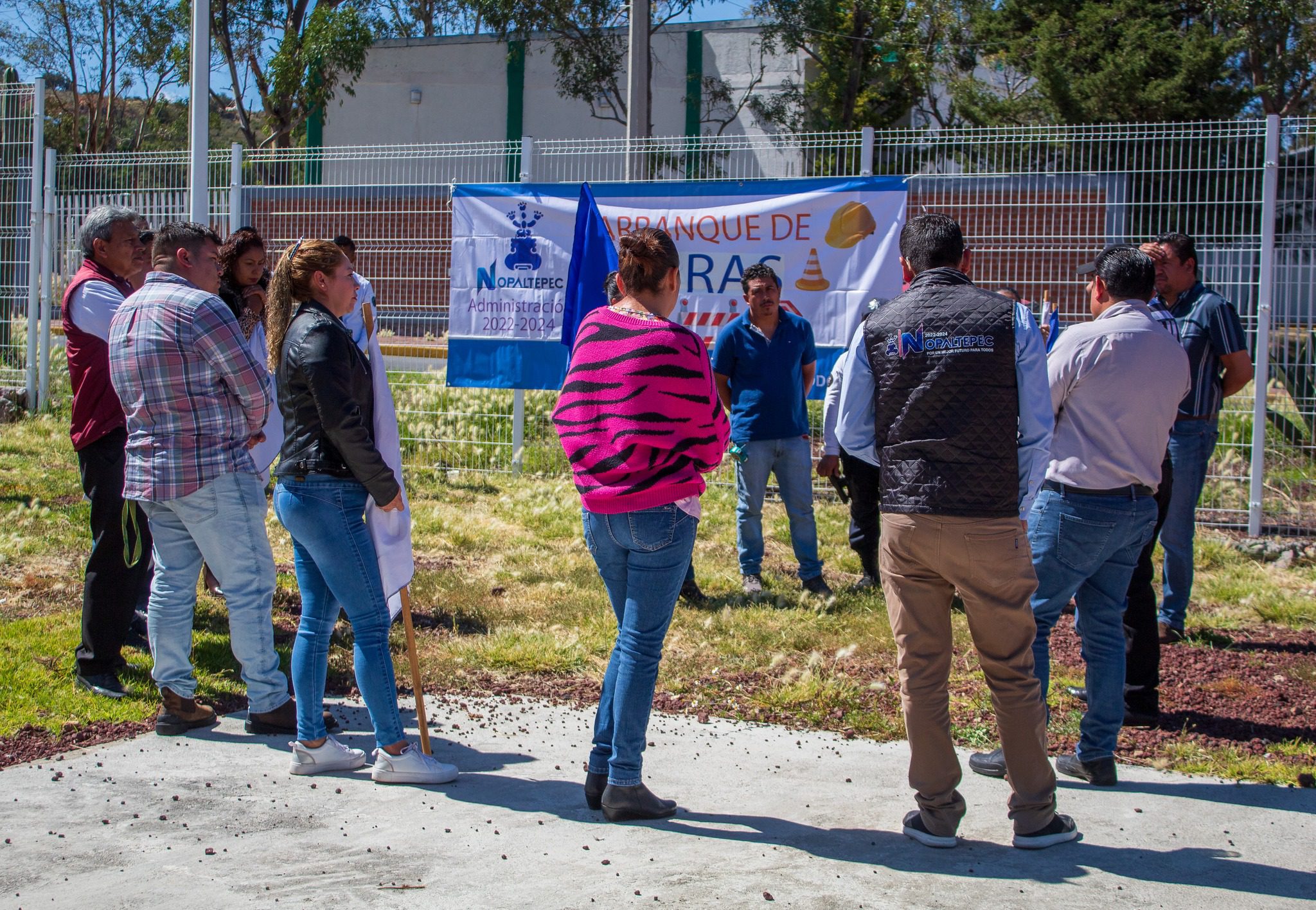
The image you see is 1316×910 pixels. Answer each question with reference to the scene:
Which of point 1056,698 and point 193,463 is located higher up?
point 193,463

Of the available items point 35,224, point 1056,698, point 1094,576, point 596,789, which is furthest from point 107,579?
point 35,224

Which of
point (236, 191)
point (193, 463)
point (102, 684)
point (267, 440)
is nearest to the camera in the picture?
point (193, 463)

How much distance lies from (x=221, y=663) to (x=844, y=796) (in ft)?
10.8

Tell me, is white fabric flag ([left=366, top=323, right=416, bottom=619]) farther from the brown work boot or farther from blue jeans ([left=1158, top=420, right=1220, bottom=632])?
blue jeans ([left=1158, top=420, right=1220, bottom=632])

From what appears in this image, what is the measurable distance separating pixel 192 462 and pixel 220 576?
48 centimetres

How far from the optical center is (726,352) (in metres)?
7.66

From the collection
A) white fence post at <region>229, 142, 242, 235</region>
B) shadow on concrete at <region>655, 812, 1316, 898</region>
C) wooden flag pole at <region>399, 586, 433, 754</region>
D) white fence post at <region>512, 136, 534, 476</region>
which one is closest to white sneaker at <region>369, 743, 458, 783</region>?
wooden flag pole at <region>399, 586, 433, 754</region>

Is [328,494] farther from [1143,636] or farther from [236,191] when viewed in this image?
[236,191]

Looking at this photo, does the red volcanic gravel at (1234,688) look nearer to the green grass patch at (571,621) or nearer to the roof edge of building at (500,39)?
the green grass patch at (571,621)

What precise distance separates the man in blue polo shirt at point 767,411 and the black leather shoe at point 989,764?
2.82 m

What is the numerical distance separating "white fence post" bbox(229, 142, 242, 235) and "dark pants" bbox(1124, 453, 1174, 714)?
9555 millimetres

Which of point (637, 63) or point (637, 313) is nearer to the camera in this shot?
point (637, 313)

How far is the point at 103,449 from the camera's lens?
571cm

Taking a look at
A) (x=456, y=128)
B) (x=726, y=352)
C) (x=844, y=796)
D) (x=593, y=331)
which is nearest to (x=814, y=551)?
(x=726, y=352)
